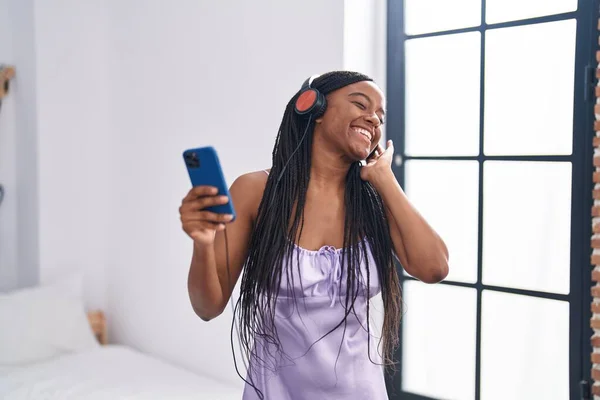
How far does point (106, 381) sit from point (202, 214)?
1576 millimetres

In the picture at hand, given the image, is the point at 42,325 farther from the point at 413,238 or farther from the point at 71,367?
the point at 413,238

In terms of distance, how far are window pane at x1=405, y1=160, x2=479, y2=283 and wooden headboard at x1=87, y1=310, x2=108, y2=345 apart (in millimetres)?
1571

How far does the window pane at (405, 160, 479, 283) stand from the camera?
1.92 meters

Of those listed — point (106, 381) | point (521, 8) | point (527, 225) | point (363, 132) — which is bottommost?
point (106, 381)

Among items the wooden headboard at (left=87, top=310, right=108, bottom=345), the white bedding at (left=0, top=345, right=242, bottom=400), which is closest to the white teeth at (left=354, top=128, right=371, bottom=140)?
the white bedding at (left=0, top=345, right=242, bottom=400)

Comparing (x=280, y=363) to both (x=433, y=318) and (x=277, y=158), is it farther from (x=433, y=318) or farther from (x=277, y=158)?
(x=433, y=318)

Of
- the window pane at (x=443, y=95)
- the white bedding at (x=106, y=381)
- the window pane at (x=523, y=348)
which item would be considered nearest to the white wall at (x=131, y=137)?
the white bedding at (x=106, y=381)

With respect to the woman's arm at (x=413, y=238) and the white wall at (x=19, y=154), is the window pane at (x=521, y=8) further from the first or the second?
the white wall at (x=19, y=154)

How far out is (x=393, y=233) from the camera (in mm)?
1069

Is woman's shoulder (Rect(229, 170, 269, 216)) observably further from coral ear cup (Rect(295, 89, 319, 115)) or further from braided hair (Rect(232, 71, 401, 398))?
coral ear cup (Rect(295, 89, 319, 115))

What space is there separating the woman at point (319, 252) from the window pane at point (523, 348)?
89 cm

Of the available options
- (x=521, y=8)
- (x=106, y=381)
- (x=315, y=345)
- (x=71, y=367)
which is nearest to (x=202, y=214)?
(x=315, y=345)

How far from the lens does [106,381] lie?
2.18 metres

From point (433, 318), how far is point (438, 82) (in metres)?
0.78
